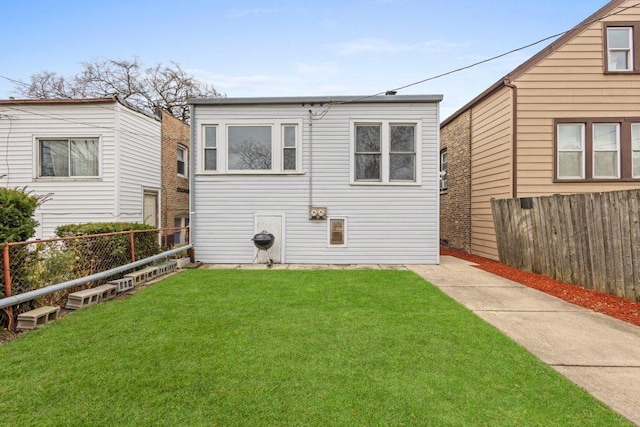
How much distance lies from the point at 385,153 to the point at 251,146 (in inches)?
150

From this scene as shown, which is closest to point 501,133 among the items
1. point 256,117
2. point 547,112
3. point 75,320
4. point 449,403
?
point 547,112

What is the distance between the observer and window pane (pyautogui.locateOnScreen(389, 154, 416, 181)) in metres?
8.50

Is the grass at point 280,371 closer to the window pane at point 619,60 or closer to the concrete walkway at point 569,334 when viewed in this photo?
the concrete walkway at point 569,334

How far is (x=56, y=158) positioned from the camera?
9453 millimetres

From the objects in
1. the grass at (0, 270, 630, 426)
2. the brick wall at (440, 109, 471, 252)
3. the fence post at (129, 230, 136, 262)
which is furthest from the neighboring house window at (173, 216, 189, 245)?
the brick wall at (440, 109, 471, 252)

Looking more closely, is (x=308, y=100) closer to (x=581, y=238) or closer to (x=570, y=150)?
(x=581, y=238)

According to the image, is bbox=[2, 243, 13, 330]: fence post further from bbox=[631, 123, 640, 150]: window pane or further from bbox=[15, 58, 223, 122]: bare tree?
bbox=[15, 58, 223, 122]: bare tree

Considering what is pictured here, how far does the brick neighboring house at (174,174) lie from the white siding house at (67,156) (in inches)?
85.6

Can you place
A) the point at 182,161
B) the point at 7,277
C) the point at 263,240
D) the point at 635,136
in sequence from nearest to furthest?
the point at 7,277 < the point at 263,240 < the point at 635,136 < the point at 182,161

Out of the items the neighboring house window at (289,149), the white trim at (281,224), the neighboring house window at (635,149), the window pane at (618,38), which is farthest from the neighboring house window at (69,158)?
the neighboring house window at (635,149)

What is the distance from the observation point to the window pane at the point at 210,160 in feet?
28.4

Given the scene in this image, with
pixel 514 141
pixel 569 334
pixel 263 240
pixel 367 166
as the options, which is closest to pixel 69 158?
pixel 263 240

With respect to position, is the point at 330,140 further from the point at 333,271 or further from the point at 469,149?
the point at 469,149

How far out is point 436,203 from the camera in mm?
8414
